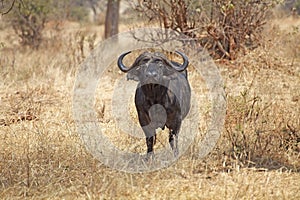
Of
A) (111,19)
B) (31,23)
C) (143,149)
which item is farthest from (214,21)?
(31,23)

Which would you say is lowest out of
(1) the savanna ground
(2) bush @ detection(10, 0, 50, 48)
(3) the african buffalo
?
(1) the savanna ground

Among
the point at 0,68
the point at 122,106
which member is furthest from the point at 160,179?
the point at 0,68

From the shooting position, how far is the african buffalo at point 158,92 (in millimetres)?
4613

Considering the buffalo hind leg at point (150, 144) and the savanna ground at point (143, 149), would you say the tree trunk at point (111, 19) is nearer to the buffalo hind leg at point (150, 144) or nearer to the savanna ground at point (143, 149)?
the savanna ground at point (143, 149)

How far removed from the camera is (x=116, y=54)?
11688mm

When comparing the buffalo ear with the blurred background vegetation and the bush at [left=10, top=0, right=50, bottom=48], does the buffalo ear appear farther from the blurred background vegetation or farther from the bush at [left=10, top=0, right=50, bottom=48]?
the bush at [left=10, top=0, right=50, bottom=48]

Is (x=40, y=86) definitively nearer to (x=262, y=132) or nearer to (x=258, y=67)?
(x=258, y=67)

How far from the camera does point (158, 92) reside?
189 inches

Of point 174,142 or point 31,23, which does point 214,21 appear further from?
point 31,23

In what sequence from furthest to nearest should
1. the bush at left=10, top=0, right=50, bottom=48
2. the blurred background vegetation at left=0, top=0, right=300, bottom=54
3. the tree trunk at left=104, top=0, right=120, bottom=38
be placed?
the bush at left=10, top=0, right=50, bottom=48
the tree trunk at left=104, top=0, right=120, bottom=38
the blurred background vegetation at left=0, top=0, right=300, bottom=54

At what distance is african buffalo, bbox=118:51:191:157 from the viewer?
461 cm

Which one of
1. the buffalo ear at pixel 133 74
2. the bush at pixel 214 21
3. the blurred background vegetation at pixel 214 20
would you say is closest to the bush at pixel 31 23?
the blurred background vegetation at pixel 214 20

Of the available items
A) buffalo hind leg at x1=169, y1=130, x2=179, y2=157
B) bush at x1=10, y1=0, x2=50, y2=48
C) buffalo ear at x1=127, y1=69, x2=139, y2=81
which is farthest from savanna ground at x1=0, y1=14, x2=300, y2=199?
bush at x1=10, y1=0, x2=50, y2=48

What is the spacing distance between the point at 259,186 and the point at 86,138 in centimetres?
231
